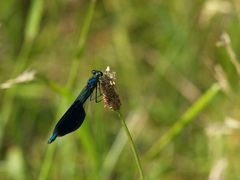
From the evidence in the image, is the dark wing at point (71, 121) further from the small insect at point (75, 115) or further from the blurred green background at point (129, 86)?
the blurred green background at point (129, 86)

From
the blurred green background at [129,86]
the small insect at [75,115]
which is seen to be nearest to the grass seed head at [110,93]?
the small insect at [75,115]

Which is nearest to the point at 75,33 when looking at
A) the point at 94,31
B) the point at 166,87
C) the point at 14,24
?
the point at 94,31

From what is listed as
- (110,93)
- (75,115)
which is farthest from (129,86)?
(110,93)

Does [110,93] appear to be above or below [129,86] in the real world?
below

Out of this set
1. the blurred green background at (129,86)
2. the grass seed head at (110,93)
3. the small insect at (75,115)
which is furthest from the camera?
the blurred green background at (129,86)

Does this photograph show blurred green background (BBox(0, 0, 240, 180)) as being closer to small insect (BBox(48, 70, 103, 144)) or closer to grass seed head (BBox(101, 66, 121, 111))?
small insect (BBox(48, 70, 103, 144))

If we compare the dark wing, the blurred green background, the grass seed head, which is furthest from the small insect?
the blurred green background

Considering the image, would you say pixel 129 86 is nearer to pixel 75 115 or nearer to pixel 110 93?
pixel 75 115
